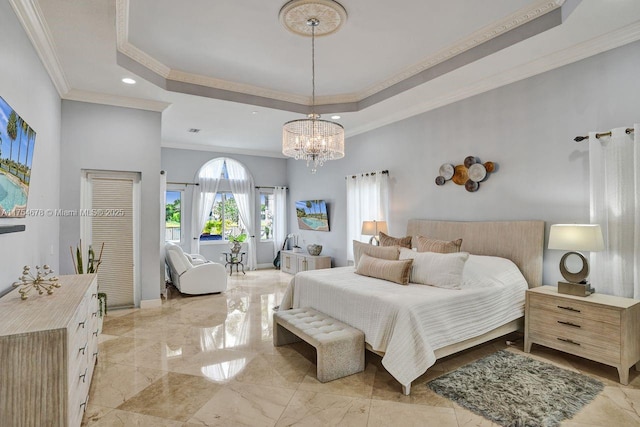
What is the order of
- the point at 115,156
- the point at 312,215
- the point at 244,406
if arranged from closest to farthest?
the point at 244,406 → the point at 115,156 → the point at 312,215

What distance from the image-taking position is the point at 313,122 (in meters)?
3.59

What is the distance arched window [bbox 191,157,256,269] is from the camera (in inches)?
309

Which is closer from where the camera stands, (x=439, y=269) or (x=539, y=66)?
(x=439, y=269)

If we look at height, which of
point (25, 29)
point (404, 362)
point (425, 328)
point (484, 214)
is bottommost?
point (404, 362)

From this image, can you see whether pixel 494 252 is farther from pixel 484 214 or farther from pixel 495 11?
pixel 495 11

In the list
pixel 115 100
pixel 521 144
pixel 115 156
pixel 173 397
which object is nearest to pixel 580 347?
pixel 521 144

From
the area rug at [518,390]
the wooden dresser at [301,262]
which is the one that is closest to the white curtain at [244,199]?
the wooden dresser at [301,262]

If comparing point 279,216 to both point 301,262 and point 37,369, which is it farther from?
point 37,369

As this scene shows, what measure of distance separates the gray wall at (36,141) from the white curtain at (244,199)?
4.13 meters

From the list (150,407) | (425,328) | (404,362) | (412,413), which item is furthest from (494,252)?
(150,407)

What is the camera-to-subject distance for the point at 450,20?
323cm

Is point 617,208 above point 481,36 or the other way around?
the other way around

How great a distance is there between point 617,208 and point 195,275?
5428 mm

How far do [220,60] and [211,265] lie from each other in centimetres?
324
